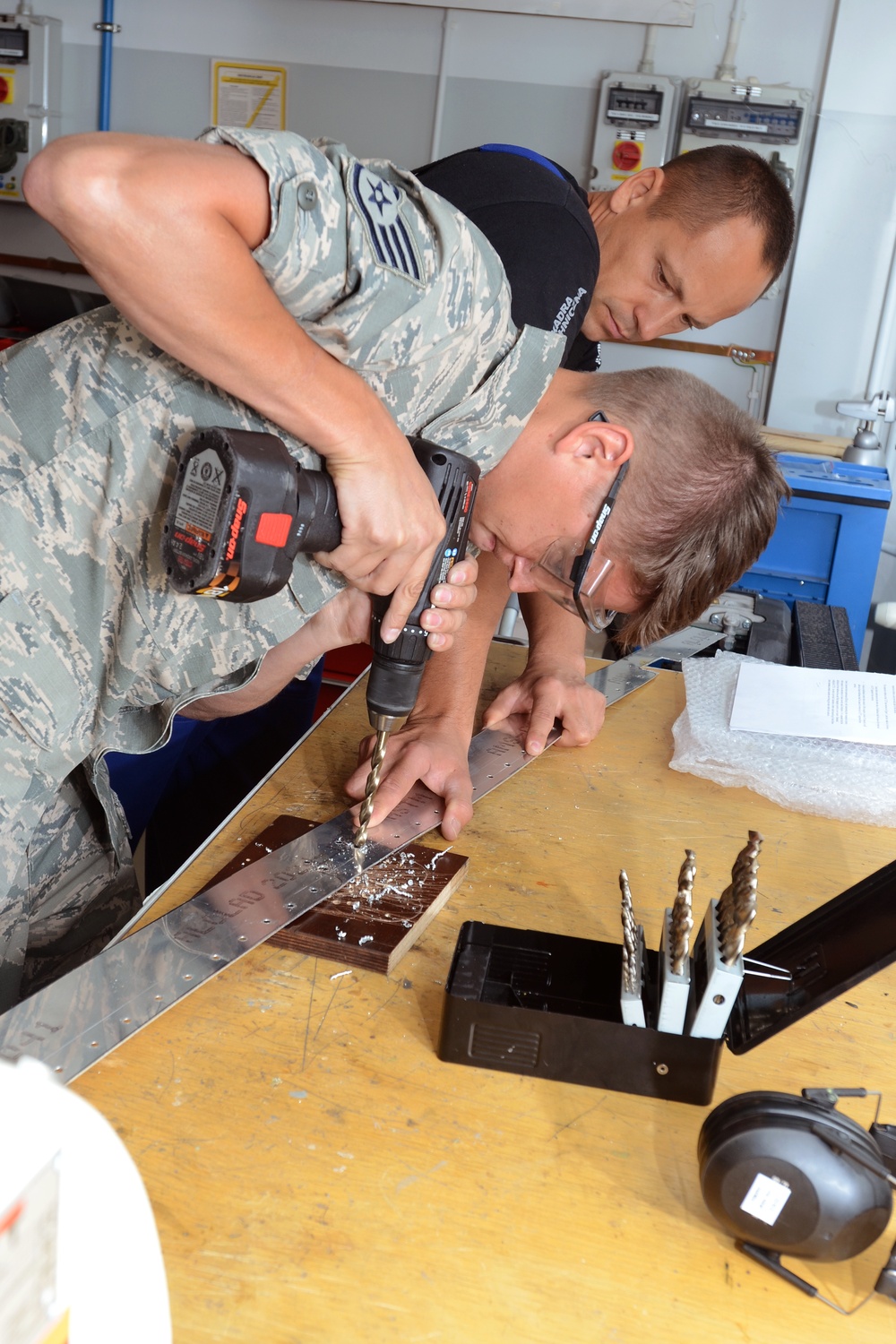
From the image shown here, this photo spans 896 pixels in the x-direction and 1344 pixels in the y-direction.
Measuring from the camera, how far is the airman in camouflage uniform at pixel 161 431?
913 mm

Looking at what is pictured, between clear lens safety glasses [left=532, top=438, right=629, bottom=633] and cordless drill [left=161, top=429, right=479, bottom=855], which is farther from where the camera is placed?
clear lens safety glasses [left=532, top=438, right=629, bottom=633]

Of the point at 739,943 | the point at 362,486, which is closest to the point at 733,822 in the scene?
the point at 739,943

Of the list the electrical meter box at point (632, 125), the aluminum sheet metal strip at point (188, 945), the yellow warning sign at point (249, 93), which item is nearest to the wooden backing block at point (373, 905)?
the aluminum sheet metal strip at point (188, 945)

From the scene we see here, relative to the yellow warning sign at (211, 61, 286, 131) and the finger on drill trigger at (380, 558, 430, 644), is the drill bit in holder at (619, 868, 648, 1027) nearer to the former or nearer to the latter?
the finger on drill trigger at (380, 558, 430, 644)

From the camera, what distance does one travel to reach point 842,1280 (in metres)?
0.71

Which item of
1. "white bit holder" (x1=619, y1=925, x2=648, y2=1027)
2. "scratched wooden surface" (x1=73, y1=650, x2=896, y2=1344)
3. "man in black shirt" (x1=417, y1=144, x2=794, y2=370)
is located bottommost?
"scratched wooden surface" (x1=73, y1=650, x2=896, y2=1344)

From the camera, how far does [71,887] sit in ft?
4.68

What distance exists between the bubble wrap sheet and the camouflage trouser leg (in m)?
0.83

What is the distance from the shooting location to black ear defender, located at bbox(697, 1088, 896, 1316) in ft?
2.20

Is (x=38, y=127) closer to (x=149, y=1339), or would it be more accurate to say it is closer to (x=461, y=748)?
(x=461, y=748)

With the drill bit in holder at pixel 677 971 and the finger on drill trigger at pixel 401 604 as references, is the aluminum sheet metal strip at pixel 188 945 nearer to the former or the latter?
the finger on drill trigger at pixel 401 604

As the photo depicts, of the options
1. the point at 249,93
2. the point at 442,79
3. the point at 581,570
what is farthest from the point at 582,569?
the point at 249,93

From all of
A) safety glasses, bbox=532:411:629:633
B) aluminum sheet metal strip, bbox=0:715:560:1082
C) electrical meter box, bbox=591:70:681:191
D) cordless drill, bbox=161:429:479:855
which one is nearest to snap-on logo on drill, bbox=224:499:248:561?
cordless drill, bbox=161:429:479:855

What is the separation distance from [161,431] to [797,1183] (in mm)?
888
